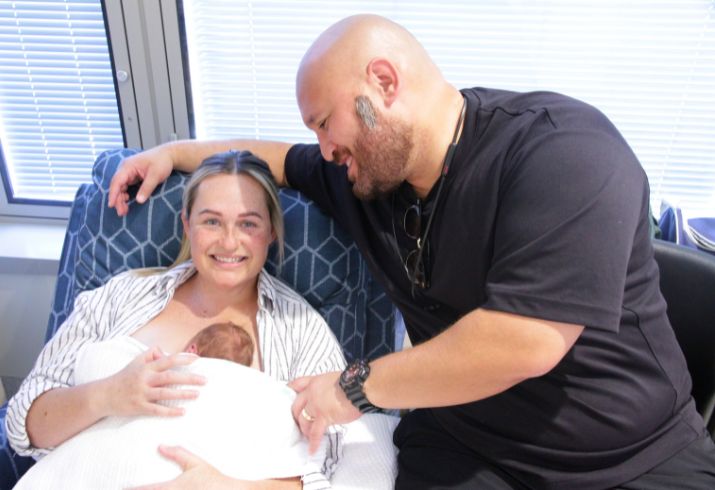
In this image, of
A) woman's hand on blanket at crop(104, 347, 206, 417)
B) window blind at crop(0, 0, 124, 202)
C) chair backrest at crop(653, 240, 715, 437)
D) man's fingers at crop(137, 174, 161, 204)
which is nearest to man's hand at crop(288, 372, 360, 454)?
woman's hand on blanket at crop(104, 347, 206, 417)

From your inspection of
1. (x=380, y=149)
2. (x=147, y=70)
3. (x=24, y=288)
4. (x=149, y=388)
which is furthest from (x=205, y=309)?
(x=24, y=288)

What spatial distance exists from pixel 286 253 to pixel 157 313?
15.4 inches

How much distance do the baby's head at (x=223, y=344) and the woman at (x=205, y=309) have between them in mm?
27

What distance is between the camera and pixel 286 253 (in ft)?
5.09

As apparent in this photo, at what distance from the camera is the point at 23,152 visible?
7.06 ft

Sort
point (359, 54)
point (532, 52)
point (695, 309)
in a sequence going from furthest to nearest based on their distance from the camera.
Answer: point (532, 52)
point (695, 309)
point (359, 54)

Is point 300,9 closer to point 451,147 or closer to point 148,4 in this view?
point 148,4

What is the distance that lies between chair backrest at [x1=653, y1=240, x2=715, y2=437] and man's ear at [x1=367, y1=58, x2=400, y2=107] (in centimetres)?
83

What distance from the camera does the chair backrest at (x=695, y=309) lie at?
1289 millimetres

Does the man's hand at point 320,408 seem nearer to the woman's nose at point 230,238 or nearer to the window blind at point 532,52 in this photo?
the woman's nose at point 230,238

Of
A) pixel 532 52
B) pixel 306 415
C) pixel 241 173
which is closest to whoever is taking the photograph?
pixel 306 415

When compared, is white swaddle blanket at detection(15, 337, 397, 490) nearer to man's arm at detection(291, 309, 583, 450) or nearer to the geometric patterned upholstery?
man's arm at detection(291, 309, 583, 450)

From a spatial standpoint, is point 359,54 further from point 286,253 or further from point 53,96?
point 53,96

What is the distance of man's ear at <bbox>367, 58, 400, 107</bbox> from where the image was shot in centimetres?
105
